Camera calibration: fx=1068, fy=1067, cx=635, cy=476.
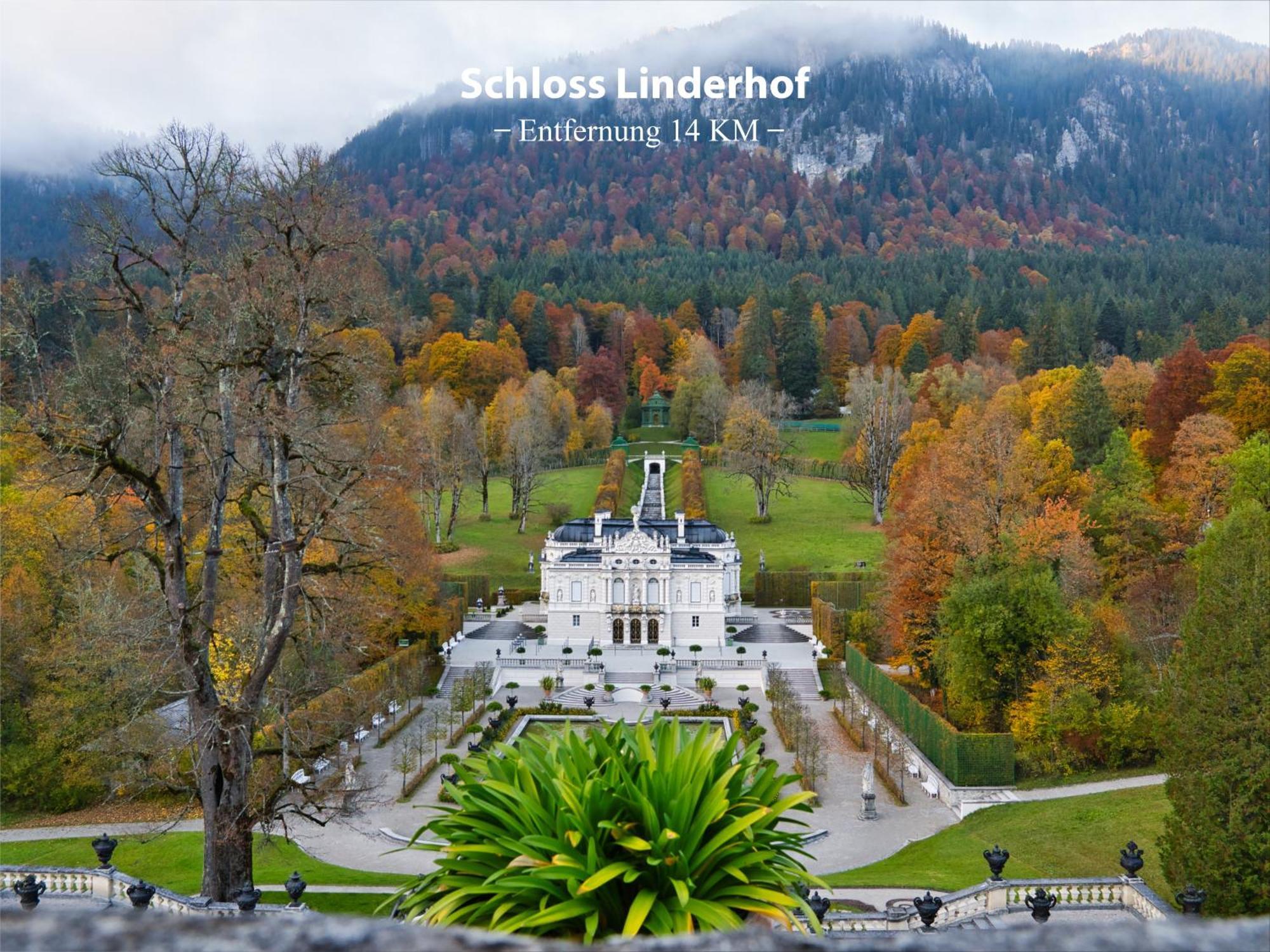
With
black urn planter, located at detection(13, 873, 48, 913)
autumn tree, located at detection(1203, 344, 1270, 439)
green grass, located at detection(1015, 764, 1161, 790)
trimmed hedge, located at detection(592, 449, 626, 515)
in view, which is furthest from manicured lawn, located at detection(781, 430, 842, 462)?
black urn planter, located at detection(13, 873, 48, 913)

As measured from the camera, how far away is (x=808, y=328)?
116 m

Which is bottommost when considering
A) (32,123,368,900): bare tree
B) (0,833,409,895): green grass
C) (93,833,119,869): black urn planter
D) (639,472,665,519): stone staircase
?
(639,472,665,519): stone staircase

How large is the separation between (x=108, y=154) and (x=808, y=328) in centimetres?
10391

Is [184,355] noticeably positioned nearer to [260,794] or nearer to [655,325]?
[260,794]

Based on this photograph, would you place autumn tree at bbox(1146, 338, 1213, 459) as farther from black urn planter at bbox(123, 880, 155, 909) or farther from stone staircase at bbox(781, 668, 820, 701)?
black urn planter at bbox(123, 880, 155, 909)

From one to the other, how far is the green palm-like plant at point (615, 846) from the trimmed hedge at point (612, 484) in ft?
215

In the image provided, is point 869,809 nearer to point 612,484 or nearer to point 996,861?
point 996,861

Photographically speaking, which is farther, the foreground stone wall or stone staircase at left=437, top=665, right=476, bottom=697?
stone staircase at left=437, top=665, right=476, bottom=697

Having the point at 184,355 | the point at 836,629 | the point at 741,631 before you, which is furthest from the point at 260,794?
the point at 741,631

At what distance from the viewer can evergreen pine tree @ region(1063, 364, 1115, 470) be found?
200 ft

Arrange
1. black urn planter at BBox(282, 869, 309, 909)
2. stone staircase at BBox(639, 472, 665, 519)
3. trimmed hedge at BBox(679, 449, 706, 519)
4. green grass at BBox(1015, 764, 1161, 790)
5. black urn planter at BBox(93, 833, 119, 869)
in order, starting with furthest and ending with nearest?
stone staircase at BBox(639, 472, 665, 519)
trimmed hedge at BBox(679, 449, 706, 519)
green grass at BBox(1015, 764, 1161, 790)
black urn planter at BBox(93, 833, 119, 869)
black urn planter at BBox(282, 869, 309, 909)

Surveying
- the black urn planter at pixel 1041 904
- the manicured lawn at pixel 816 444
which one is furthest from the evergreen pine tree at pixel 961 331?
the black urn planter at pixel 1041 904

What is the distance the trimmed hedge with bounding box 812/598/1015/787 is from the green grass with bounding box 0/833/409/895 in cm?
1831

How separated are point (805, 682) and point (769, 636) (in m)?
8.44
